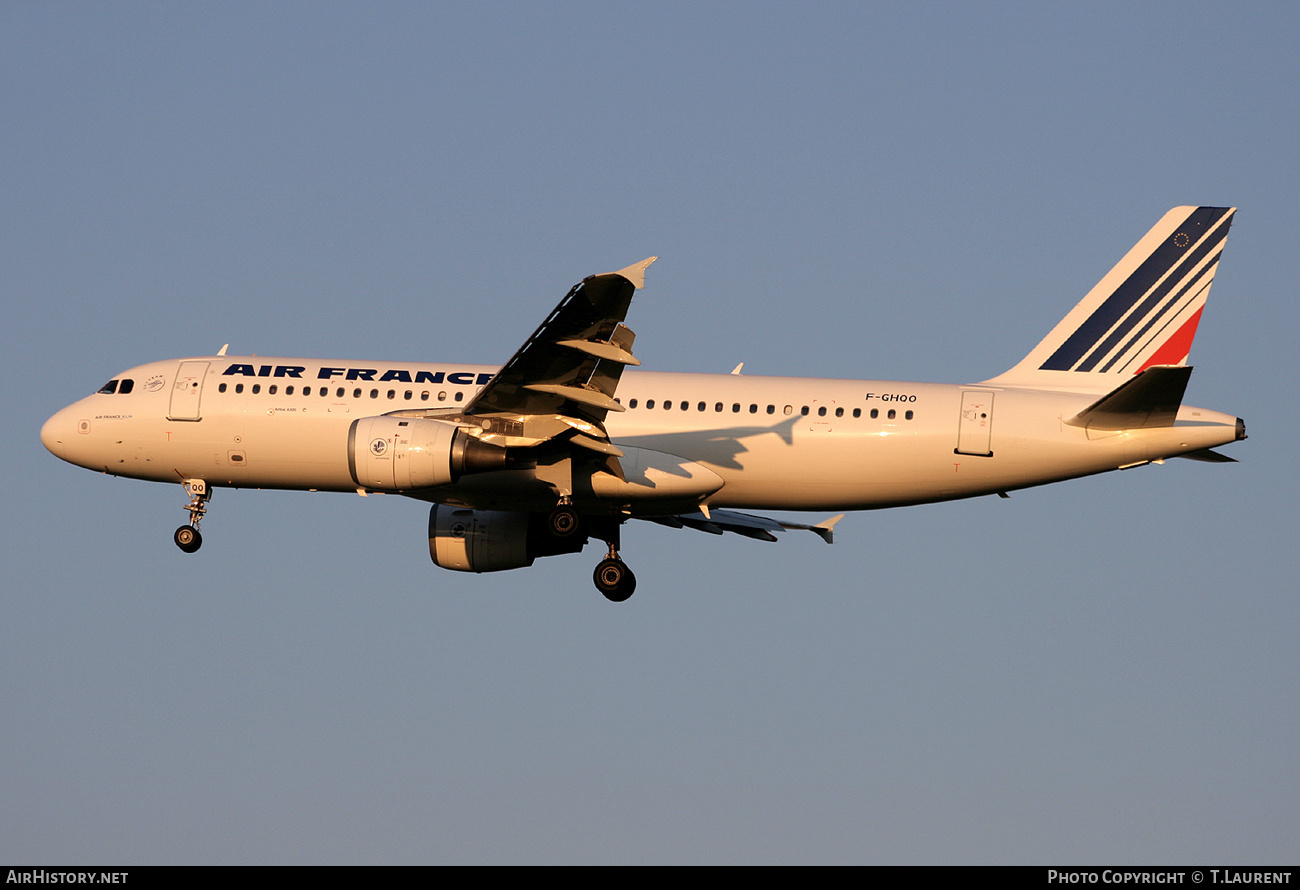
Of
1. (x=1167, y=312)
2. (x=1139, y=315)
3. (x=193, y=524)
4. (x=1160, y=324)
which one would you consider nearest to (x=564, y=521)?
(x=193, y=524)

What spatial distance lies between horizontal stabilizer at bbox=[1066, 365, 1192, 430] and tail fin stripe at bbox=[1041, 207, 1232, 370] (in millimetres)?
3125

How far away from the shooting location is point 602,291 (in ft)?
96.1

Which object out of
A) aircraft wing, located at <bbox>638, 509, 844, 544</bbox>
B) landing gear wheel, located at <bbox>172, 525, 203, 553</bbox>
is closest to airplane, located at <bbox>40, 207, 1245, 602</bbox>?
landing gear wheel, located at <bbox>172, 525, 203, 553</bbox>

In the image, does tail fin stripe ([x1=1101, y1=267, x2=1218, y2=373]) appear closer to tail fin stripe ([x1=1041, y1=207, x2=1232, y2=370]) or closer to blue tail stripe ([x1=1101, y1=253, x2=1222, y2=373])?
blue tail stripe ([x1=1101, y1=253, x2=1222, y2=373])

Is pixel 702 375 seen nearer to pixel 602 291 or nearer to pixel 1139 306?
pixel 602 291

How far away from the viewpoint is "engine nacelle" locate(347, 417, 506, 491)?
107ft

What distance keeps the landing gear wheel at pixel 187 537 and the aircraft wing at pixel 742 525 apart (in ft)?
36.8

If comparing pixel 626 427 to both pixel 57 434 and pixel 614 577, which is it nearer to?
pixel 614 577

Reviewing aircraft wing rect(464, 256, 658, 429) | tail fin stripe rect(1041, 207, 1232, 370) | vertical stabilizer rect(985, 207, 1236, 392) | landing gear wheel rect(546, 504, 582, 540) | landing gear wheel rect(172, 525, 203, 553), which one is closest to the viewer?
aircraft wing rect(464, 256, 658, 429)

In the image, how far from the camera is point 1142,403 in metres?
32.2

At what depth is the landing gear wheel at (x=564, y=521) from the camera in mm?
33906

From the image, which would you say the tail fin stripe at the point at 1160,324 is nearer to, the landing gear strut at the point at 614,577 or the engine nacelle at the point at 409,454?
the landing gear strut at the point at 614,577

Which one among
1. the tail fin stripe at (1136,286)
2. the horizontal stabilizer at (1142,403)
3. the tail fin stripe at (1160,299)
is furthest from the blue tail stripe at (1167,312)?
the horizontal stabilizer at (1142,403)
